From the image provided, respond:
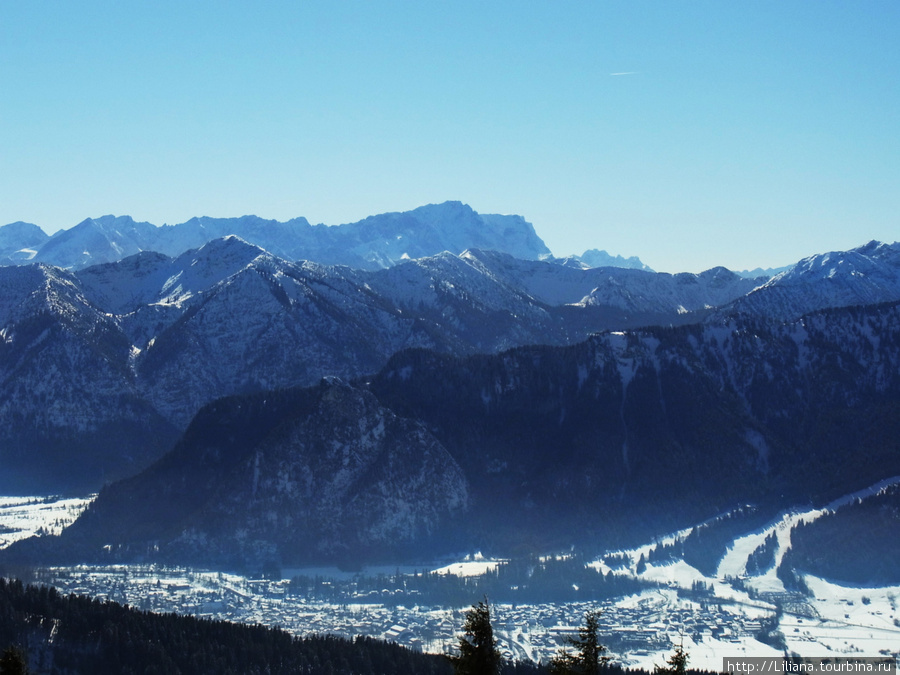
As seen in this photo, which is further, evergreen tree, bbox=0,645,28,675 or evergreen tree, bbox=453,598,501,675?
evergreen tree, bbox=0,645,28,675

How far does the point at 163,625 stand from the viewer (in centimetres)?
19950

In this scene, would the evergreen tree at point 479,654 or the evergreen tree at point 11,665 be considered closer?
the evergreen tree at point 479,654

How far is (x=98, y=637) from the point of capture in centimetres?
19150

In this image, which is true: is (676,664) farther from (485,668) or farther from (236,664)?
(236,664)

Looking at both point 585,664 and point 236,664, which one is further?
point 236,664

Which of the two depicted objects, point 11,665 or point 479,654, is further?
point 11,665

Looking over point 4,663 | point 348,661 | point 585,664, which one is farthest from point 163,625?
point 585,664

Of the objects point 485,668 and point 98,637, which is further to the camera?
point 98,637

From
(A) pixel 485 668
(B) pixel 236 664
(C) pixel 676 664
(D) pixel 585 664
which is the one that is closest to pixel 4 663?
(A) pixel 485 668

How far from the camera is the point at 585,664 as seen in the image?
305 feet

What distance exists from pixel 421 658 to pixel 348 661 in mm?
11221

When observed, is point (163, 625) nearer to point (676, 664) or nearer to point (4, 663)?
point (4, 663)

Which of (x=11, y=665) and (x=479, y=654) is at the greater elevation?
(x=11, y=665)

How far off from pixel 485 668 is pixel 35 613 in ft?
395
